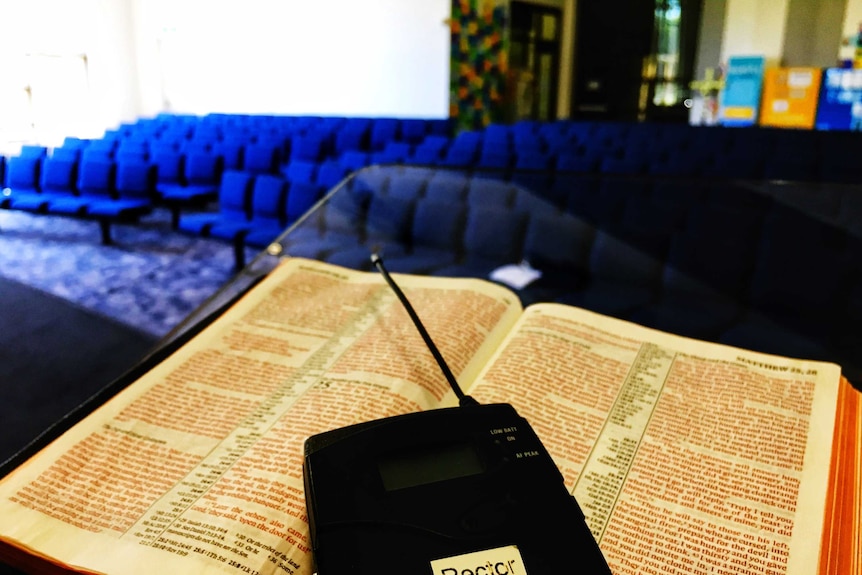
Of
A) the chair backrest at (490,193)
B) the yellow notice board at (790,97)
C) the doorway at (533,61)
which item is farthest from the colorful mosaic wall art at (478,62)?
the chair backrest at (490,193)

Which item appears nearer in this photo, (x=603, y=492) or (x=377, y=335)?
(x=603, y=492)

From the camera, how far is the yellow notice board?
24.8 ft

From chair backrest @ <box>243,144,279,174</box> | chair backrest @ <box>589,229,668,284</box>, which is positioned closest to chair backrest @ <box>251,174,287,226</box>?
chair backrest @ <box>243,144,279,174</box>

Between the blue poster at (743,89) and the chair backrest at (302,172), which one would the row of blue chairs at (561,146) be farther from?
the blue poster at (743,89)

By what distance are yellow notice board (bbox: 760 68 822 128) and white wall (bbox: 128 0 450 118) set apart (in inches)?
155

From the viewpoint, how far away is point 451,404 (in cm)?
69

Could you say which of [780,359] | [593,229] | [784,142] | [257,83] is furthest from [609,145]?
[257,83]

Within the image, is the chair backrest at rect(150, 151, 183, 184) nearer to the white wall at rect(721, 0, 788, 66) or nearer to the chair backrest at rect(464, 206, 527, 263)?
the chair backrest at rect(464, 206, 527, 263)

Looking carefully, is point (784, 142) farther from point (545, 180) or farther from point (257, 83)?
point (257, 83)

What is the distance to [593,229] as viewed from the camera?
177cm

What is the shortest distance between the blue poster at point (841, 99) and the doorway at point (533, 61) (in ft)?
11.8

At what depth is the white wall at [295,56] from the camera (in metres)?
7.98

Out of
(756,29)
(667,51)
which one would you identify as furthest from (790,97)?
(667,51)

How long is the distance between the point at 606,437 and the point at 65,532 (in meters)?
0.50
